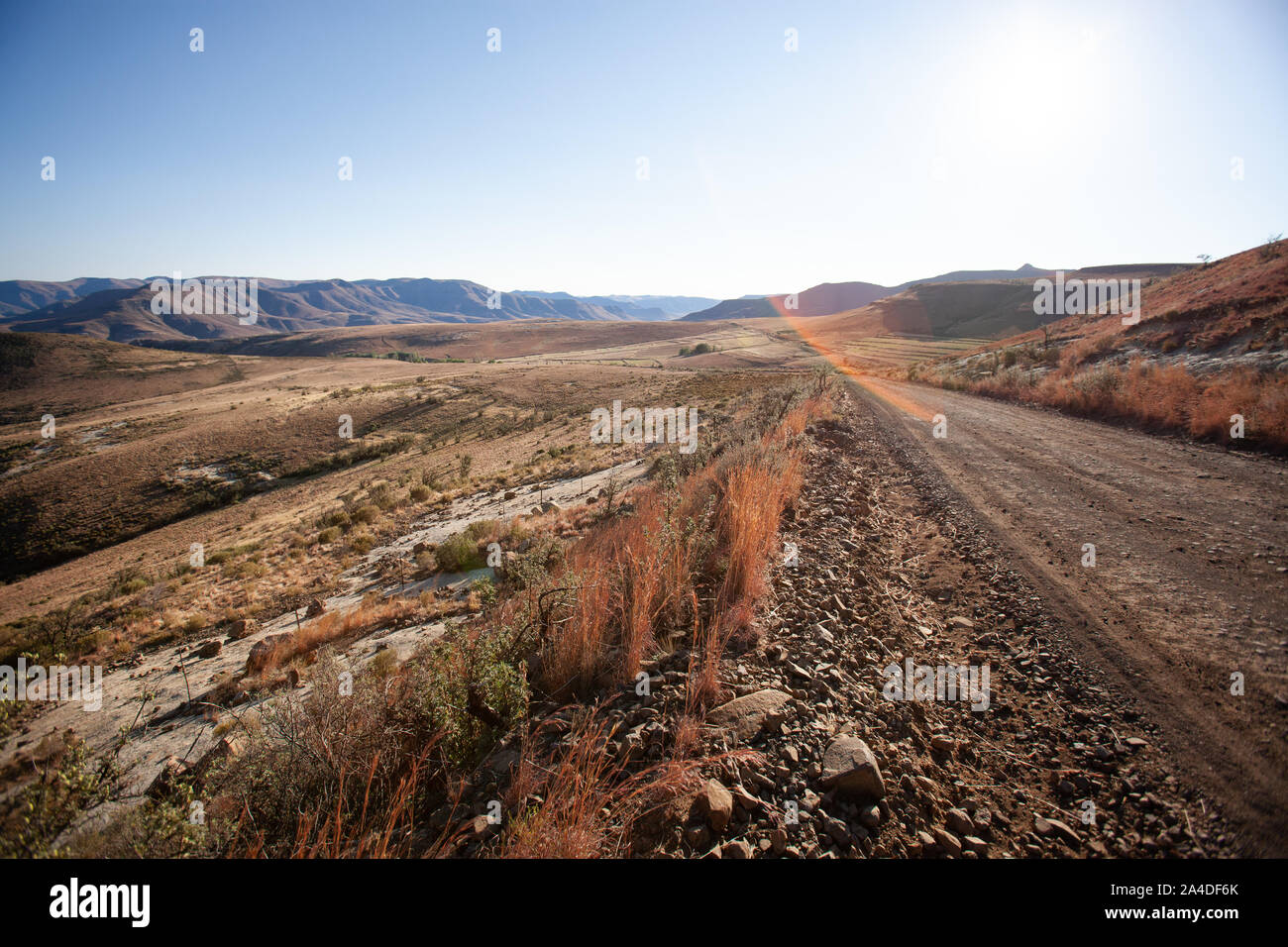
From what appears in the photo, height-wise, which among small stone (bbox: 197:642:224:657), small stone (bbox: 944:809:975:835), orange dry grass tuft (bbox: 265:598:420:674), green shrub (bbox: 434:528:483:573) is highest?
small stone (bbox: 944:809:975:835)

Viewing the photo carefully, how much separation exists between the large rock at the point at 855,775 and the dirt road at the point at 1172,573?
147 centimetres

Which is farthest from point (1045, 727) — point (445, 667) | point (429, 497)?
point (429, 497)

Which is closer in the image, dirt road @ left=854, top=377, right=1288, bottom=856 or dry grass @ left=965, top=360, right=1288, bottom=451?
dirt road @ left=854, top=377, right=1288, bottom=856

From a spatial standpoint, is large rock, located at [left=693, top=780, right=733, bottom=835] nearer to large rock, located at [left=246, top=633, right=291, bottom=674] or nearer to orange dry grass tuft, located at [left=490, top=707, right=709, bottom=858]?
orange dry grass tuft, located at [left=490, top=707, right=709, bottom=858]

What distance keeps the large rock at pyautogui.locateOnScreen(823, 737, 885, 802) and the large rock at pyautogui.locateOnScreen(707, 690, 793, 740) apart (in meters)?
0.36

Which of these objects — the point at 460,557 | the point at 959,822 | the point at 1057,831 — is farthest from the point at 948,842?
the point at 460,557

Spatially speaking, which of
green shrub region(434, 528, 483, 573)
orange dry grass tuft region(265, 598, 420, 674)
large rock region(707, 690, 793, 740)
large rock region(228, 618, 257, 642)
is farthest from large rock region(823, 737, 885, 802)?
large rock region(228, 618, 257, 642)

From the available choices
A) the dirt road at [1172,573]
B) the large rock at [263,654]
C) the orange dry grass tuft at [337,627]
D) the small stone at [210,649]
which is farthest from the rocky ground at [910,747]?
the small stone at [210,649]

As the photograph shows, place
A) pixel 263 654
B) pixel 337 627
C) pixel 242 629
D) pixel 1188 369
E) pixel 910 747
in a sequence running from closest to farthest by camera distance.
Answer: pixel 910 747 < pixel 263 654 < pixel 337 627 < pixel 242 629 < pixel 1188 369

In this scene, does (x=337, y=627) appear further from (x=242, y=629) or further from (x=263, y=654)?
(x=242, y=629)

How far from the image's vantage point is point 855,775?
2410mm

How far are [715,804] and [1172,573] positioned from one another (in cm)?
515

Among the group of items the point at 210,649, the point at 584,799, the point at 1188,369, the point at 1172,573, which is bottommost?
the point at 210,649

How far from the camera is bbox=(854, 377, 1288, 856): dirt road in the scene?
8.38ft
